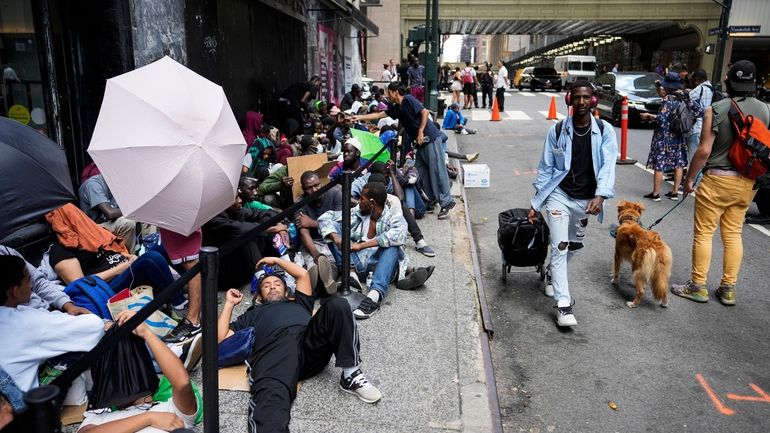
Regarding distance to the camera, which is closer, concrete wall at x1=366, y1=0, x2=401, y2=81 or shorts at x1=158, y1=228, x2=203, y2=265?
Result: shorts at x1=158, y1=228, x2=203, y2=265

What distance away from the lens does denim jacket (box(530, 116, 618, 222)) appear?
4980 mm

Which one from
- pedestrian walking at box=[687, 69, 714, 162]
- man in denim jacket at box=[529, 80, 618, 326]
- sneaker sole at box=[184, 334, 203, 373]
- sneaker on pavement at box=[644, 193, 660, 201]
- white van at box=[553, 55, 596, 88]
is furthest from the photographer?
white van at box=[553, 55, 596, 88]

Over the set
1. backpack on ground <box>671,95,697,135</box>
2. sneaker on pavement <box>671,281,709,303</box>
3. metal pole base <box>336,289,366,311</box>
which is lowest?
sneaker on pavement <box>671,281,709,303</box>

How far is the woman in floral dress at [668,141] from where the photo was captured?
356 inches

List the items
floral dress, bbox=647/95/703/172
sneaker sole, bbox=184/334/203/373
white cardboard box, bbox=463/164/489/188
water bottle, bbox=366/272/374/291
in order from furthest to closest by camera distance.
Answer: white cardboard box, bbox=463/164/489/188 < floral dress, bbox=647/95/703/172 < water bottle, bbox=366/272/374/291 < sneaker sole, bbox=184/334/203/373

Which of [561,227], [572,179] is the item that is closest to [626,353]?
[561,227]

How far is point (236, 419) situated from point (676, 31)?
42.9m

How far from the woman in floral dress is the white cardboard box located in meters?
2.63

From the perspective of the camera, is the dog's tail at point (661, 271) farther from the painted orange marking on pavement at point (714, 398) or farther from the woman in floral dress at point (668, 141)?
the woman in floral dress at point (668, 141)

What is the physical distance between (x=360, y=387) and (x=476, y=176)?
21.3 ft

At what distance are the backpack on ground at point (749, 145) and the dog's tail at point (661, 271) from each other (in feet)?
3.24

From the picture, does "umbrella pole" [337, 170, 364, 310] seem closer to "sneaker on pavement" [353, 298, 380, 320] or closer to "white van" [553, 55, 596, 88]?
"sneaker on pavement" [353, 298, 380, 320]

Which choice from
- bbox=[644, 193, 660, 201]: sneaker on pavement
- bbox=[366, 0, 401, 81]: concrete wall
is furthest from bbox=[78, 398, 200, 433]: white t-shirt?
bbox=[366, 0, 401, 81]: concrete wall

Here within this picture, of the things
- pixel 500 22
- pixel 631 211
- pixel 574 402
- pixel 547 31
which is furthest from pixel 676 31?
pixel 574 402
